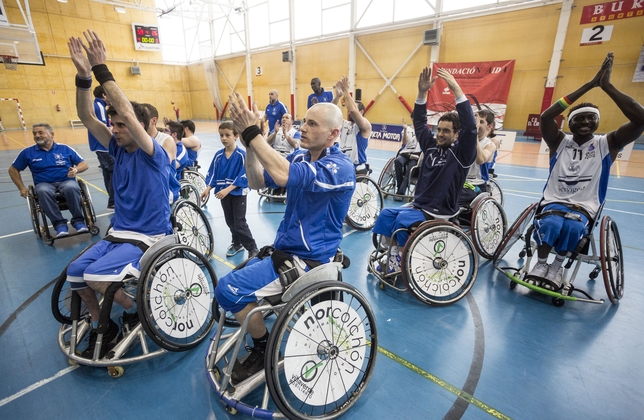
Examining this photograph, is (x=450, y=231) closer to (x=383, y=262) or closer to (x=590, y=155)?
(x=383, y=262)

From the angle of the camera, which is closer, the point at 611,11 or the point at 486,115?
the point at 486,115

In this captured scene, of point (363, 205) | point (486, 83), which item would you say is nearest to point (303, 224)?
point (363, 205)

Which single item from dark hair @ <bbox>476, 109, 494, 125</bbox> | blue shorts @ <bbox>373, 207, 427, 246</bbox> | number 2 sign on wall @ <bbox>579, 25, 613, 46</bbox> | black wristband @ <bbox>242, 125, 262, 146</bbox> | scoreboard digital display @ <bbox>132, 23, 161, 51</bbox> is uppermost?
scoreboard digital display @ <bbox>132, 23, 161, 51</bbox>

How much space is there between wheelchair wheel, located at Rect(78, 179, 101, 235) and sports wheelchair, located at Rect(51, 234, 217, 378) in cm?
242

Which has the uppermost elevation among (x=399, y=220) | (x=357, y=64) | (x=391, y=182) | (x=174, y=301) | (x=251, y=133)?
(x=357, y=64)

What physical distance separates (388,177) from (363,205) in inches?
65.3

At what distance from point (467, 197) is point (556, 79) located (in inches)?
409

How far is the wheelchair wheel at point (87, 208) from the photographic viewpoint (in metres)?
4.25

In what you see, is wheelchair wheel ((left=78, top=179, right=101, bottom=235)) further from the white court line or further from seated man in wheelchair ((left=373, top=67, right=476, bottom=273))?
seated man in wheelchair ((left=373, top=67, right=476, bottom=273))

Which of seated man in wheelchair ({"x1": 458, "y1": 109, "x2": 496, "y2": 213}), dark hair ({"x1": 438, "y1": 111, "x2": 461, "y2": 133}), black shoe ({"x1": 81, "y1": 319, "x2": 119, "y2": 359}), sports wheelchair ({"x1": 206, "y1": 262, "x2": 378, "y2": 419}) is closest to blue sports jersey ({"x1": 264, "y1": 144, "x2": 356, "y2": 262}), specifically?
sports wheelchair ({"x1": 206, "y1": 262, "x2": 378, "y2": 419})

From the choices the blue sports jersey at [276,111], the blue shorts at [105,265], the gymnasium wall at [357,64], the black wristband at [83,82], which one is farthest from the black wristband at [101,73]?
the gymnasium wall at [357,64]

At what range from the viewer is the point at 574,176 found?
9.71ft

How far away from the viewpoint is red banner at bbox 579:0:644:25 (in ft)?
30.3

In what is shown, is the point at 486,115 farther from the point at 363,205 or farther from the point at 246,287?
the point at 246,287
